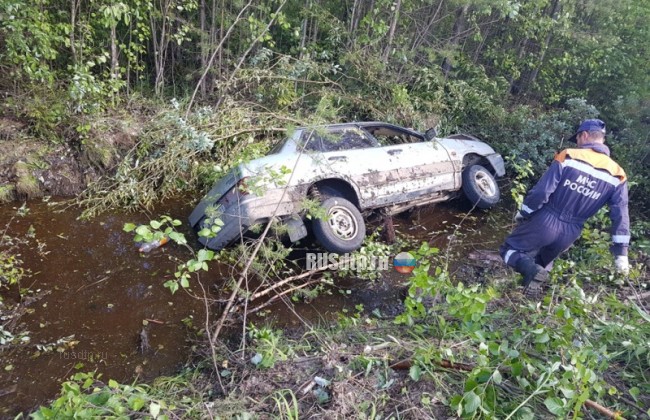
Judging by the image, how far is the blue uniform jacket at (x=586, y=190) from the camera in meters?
3.76

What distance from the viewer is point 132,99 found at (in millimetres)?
6965

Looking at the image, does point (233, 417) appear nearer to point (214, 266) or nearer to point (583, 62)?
point (214, 266)

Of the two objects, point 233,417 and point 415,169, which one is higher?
point 415,169

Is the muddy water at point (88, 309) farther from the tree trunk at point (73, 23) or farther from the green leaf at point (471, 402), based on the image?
the tree trunk at point (73, 23)

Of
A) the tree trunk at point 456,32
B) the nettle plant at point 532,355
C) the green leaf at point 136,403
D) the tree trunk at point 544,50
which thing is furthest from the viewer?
the tree trunk at point 544,50

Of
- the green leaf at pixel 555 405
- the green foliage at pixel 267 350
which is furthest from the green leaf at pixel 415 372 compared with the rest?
the green foliage at pixel 267 350

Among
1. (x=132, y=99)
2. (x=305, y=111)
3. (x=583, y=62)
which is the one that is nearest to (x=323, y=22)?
(x=305, y=111)

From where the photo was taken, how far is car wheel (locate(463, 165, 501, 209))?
5.91 metres

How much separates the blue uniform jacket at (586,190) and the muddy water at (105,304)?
4.41ft

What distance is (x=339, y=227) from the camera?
188 inches

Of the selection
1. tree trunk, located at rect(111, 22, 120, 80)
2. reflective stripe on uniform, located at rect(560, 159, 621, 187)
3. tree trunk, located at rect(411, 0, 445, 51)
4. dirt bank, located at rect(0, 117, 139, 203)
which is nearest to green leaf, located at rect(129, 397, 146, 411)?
reflective stripe on uniform, located at rect(560, 159, 621, 187)

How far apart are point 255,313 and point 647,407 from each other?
292 cm

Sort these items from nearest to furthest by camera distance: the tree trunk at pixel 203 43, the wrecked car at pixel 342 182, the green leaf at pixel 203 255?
the green leaf at pixel 203 255 → the wrecked car at pixel 342 182 → the tree trunk at pixel 203 43

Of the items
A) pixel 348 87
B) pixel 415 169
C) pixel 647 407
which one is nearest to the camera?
pixel 647 407
